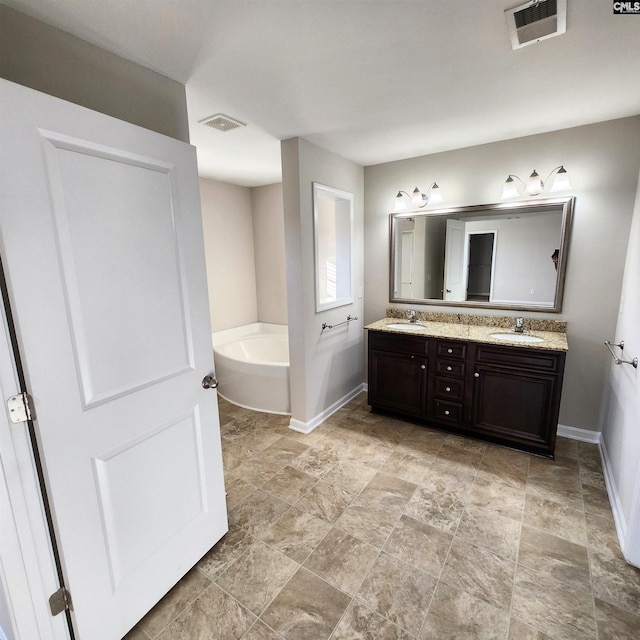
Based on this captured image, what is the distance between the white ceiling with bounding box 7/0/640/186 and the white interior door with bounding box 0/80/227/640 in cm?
Answer: 45

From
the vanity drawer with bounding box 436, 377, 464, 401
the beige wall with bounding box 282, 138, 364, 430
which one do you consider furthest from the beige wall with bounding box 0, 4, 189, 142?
the vanity drawer with bounding box 436, 377, 464, 401

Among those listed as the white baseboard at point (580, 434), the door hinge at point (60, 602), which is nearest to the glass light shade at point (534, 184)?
the white baseboard at point (580, 434)

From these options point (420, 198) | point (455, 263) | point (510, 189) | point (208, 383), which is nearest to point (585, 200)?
point (510, 189)

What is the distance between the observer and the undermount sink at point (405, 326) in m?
2.97

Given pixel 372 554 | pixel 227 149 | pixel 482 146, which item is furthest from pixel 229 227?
pixel 372 554

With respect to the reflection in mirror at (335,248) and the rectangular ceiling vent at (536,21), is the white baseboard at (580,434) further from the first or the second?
the rectangular ceiling vent at (536,21)

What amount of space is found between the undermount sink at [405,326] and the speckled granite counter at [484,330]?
18 millimetres

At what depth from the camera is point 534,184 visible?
2.54 meters

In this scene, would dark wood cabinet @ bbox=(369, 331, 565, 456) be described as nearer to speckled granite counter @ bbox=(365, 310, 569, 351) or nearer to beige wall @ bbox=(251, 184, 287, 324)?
speckled granite counter @ bbox=(365, 310, 569, 351)

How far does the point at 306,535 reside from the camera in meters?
1.84

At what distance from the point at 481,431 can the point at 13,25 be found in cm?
337

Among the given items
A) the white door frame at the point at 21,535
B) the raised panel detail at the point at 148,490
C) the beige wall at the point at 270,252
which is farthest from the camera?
the beige wall at the point at 270,252

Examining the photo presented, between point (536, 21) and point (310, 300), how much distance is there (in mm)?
2009

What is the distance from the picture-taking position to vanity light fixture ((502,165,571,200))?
2.46 m
